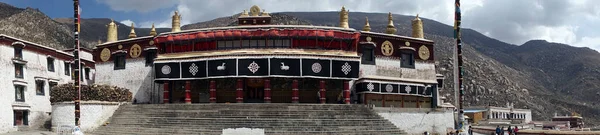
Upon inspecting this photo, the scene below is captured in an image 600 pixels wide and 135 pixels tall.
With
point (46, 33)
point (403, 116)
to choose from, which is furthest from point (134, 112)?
point (46, 33)

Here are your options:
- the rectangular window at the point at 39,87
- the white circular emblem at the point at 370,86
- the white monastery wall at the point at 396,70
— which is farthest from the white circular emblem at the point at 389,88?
the rectangular window at the point at 39,87

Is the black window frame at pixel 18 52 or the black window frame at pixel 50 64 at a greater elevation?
the black window frame at pixel 18 52

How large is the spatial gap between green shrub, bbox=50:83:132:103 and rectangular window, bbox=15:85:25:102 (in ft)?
9.37

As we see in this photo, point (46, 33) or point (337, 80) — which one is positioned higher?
point (46, 33)

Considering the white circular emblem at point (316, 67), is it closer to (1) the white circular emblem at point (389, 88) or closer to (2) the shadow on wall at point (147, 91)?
(1) the white circular emblem at point (389, 88)

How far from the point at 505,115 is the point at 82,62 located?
206 feet

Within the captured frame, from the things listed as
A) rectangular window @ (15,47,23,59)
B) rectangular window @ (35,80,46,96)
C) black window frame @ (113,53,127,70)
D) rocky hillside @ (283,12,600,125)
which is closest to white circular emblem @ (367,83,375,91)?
black window frame @ (113,53,127,70)

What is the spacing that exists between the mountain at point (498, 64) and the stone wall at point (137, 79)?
44.9 m

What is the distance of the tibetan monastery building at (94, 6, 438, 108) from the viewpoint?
4081 cm

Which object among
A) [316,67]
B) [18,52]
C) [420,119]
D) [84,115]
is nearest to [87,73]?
[18,52]

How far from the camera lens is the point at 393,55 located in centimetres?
4638

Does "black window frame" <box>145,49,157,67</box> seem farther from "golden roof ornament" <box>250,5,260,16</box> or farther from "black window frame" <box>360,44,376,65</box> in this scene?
"black window frame" <box>360,44,376,65</box>

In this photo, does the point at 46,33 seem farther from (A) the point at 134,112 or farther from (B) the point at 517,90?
(B) the point at 517,90

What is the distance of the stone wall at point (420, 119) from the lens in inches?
1571
